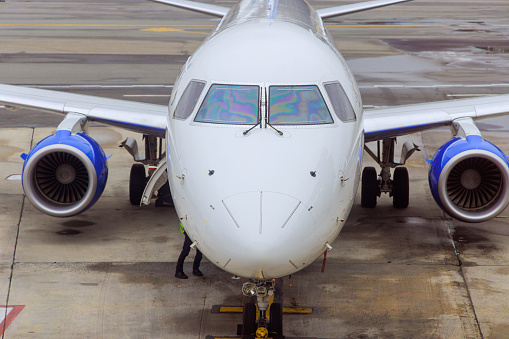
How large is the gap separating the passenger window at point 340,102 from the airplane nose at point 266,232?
210 cm

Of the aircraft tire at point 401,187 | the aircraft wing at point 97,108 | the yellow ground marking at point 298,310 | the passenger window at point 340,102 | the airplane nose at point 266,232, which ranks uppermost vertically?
the passenger window at point 340,102

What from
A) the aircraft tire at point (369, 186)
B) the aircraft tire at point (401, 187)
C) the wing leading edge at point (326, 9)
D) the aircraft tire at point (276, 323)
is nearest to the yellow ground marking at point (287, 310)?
the aircraft tire at point (276, 323)

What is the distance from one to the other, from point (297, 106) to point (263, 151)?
3.75 feet

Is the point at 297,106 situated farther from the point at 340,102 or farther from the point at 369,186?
the point at 369,186

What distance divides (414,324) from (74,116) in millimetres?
7200

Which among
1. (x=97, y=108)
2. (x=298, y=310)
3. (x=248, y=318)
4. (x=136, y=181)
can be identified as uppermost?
Answer: (x=97, y=108)

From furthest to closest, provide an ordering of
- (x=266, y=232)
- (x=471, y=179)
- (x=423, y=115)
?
(x=423, y=115) → (x=471, y=179) → (x=266, y=232)

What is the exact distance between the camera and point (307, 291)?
38.1ft

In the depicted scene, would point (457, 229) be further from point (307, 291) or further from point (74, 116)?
point (74, 116)

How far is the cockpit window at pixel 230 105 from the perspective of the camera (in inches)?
377

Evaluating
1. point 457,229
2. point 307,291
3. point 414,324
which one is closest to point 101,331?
point 307,291

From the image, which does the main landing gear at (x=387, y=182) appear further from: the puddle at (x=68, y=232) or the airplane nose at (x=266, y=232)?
the airplane nose at (x=266, y=232)

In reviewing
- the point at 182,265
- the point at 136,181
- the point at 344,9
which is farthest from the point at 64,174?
the point at 344,9

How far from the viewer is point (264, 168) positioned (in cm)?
866
